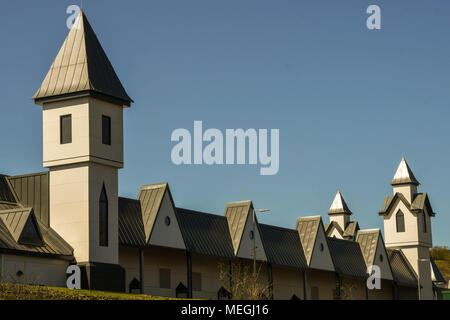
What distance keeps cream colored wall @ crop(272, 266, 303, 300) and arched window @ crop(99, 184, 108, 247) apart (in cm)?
2125

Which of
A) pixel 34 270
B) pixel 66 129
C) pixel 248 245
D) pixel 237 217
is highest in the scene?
pixel 66 129

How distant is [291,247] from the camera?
6400cm

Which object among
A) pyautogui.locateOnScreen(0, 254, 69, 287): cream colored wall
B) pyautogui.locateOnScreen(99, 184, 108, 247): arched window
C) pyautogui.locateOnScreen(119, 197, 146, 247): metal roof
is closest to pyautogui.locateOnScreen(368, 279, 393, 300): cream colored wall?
pyautogui.locateOnScreen(119, 197, 146, 247): metal roof

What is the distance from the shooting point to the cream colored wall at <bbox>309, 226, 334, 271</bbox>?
65.4 m

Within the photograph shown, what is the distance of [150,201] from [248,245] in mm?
10037

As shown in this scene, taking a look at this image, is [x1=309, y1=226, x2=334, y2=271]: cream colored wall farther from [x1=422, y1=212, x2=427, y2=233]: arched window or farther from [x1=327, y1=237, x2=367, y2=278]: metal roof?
[x1=422, y1=212, x2=427, y2=233]: arched window

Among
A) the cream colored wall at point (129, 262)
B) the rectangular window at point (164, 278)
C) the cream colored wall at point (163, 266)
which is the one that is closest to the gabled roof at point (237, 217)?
the cream colored wall at point (163, 266)

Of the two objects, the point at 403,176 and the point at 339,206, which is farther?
the point at 339,206

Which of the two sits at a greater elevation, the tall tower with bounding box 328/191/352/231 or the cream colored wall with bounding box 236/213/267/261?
the tall tower with bounding box 328/191/352/231

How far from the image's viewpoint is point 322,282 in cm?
6969

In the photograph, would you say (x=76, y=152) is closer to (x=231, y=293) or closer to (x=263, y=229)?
(x=231, y=293)

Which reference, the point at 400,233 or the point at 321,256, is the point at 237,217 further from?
the point at 400,233

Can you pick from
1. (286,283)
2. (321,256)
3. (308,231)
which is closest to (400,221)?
(321,256)

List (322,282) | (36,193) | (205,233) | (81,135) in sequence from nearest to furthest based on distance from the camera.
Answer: (81,135) → (36,193) → (205,233) → (322,282)
